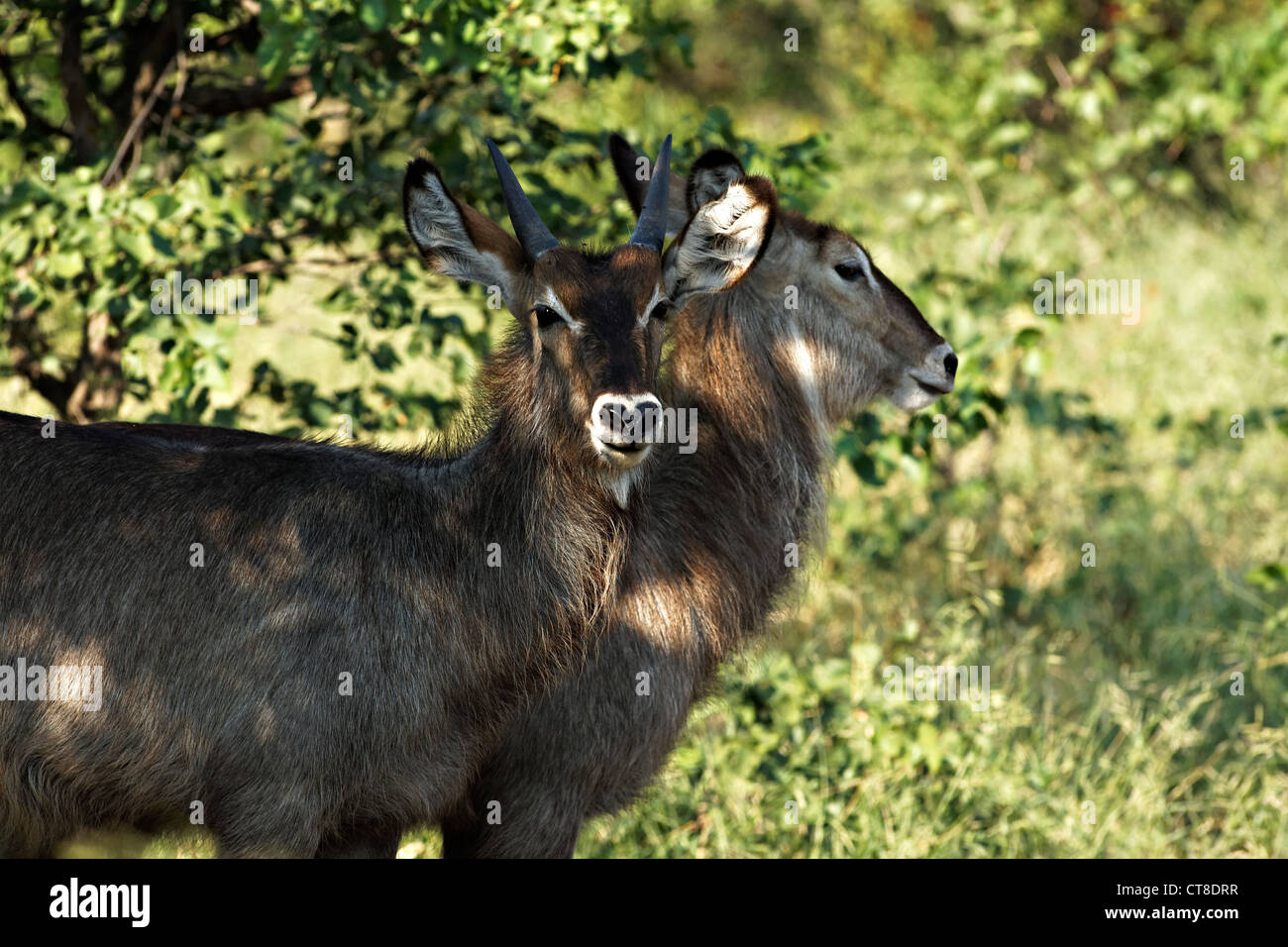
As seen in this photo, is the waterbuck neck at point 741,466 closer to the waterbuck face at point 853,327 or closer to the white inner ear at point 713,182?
the waterbuck face at point 853,327

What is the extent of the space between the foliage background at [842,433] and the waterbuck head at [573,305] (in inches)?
39.3

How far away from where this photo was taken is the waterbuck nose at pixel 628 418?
11.7ft

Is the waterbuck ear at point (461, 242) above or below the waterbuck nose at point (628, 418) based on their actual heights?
above

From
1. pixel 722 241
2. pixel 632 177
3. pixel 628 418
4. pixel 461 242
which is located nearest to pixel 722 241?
pixel 722 241

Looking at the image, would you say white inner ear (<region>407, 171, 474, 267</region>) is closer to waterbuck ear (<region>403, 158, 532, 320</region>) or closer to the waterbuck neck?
waterbuck ear (<region>403, 158, 532, 320</region>)

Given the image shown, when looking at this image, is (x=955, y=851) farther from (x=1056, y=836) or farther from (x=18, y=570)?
(x=18, y=570)

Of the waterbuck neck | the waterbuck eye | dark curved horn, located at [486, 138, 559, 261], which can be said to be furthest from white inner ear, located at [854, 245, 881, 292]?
the waterbuck eye

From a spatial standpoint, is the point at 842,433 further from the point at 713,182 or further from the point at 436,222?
the point at 436,222

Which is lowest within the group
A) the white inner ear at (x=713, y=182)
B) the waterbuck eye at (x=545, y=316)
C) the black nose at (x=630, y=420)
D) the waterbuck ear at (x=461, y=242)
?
the black nose at (x=630, y=420)

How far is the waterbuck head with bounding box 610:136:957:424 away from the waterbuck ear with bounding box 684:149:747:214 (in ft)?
0.79

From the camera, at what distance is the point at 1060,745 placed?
18.7ft

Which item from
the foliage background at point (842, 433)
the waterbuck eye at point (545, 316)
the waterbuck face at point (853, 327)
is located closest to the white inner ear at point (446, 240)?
the waterbuck eye at point (545, 316)
